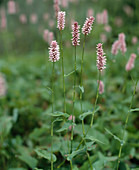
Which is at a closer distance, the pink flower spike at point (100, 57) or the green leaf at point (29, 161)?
the pink flower spike at point (100, 57)

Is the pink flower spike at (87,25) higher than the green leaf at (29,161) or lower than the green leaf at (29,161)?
higher

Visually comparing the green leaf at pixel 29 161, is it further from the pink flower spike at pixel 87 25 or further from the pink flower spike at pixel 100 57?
the pink flower spike at pixel 87 25

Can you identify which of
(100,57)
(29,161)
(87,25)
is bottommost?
(29,161)

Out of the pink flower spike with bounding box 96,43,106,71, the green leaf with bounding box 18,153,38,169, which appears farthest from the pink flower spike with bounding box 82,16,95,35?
the green leaf with bounding box 18,153,38,169

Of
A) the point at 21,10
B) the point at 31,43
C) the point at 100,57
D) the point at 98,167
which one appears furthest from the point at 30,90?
the point at 21,10

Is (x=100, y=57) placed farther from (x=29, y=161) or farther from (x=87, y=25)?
(x=29, y=161)

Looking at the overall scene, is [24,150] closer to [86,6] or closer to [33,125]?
[33,125]

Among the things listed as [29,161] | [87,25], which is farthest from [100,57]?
[29,161]

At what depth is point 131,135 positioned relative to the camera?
1.93m

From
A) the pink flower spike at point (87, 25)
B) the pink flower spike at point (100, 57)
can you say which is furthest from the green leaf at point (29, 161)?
the pink flower spike at point (87, 25)

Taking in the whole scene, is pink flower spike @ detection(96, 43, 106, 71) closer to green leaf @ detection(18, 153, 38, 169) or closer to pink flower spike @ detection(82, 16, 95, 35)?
pink flower spike @ detection(82, 16, 95, 35)

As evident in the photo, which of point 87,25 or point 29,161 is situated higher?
point 87,25

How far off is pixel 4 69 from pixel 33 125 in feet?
5.10

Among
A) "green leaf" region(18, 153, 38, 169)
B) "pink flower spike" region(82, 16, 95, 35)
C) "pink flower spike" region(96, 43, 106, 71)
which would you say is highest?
"pink flower spike" region(82, 16, 95, 35)
